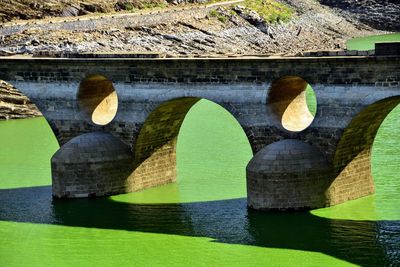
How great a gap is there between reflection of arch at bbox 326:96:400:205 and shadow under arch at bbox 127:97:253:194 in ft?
22.3

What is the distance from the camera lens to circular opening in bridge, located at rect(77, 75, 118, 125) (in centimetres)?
3831

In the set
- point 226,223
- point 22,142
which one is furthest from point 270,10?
point 226,223

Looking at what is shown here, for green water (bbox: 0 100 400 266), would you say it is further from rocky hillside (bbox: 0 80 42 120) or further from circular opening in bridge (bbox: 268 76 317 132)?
rocky hillside (bbox: 0 80 42 120)

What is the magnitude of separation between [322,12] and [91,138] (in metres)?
88.5

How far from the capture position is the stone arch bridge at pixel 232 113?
32.1 m

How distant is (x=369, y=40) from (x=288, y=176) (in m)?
80.4

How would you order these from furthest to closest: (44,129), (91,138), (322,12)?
1. (322,12)
2. (44,129)
3. (91,138)

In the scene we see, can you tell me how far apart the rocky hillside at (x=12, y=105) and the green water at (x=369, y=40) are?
153ft

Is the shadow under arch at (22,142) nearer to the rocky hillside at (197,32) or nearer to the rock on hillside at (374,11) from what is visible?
the rocky hillside at (197,32)

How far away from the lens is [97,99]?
39.0 meters

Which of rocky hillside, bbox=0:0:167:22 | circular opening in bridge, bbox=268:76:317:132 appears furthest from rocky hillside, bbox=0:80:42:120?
circular opening in bridge, bbox=268:76:317:132

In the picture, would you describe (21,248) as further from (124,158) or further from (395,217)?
(395,217)

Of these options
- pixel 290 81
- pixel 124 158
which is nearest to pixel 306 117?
pixel 290 81

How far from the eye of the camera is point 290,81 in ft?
112
